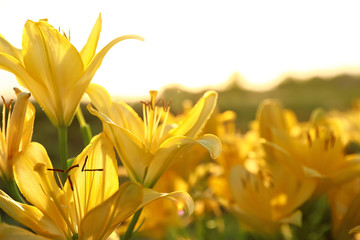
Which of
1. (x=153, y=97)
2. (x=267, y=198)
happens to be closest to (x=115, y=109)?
(x=153, y=97)

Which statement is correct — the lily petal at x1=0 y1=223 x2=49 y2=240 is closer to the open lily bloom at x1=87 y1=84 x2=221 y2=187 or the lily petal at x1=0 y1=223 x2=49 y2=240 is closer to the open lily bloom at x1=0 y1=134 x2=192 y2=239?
the open lily bloom at x1=0 y1=134 x2=192 y2=239

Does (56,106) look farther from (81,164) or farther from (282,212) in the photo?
(282,212)

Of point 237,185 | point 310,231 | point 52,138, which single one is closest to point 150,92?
point 237,185

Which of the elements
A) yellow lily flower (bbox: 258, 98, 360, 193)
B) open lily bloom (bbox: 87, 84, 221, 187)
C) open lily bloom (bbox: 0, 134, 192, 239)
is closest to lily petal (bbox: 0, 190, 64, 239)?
open lily bloom (bbox: 0, 134, 192, 239)

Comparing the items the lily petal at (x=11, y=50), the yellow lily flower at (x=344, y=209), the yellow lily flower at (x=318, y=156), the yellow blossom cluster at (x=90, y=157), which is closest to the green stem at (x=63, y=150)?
the yellow blossom cluster at (x=90, y=157)

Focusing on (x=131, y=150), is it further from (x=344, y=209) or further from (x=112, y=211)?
(x=344, y=209)

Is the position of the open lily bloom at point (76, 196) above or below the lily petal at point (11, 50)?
below

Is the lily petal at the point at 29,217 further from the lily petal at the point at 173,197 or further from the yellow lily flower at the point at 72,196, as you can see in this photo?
the lily petal at the point at 173,197
